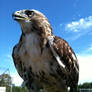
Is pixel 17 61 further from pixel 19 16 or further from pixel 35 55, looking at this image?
pixel 19 16

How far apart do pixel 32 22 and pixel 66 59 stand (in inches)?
26.7

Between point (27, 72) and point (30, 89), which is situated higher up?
point (27, 72)

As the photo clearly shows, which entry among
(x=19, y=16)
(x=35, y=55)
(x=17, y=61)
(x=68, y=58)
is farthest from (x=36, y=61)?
(x=19, y=16)

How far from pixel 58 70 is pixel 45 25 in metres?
0.61

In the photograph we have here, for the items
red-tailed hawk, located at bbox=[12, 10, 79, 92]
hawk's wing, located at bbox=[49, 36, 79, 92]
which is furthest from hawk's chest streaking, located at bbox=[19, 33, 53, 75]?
hawk's wing, located at bbox=[49, 36, 79, 92]

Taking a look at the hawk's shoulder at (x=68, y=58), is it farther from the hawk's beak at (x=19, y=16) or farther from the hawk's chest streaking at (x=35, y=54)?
the hawk's beak at (x=19, y=16)

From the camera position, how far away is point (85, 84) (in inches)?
1793

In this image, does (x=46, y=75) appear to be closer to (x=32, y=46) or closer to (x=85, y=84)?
(x=32, y=46)

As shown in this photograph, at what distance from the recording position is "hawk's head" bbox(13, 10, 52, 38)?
99.9 inches

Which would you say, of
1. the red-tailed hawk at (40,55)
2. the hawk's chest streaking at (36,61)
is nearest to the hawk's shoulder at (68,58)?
the red-tailed hawk at (40,55)

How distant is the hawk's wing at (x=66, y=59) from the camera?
2.59 metres

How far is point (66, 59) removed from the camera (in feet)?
8.90

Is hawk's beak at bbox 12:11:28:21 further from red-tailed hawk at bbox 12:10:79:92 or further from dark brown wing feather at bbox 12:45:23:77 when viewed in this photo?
dark brown wing feather at bbox 12:45:23:77

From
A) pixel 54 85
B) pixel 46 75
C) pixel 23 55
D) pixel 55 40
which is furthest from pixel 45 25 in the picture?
pixel 54 85
